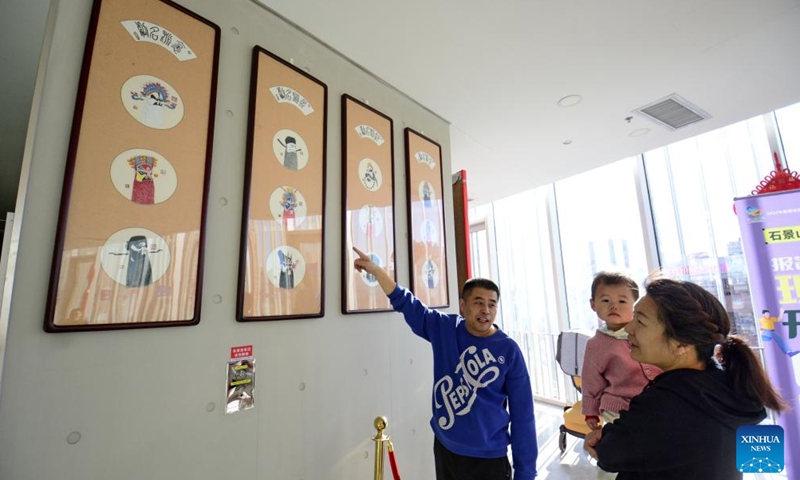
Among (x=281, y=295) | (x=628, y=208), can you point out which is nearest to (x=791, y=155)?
(x=628, y=208)

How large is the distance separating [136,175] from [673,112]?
11.1 ft

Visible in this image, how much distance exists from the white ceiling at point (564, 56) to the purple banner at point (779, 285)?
0.78m

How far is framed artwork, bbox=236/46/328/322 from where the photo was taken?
4.41ft

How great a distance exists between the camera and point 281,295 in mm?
1396

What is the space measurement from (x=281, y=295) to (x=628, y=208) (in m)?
4.01

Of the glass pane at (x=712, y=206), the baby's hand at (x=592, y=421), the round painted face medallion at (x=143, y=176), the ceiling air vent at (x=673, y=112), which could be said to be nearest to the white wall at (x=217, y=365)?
the round painted face medallion at (x=143, y=176)

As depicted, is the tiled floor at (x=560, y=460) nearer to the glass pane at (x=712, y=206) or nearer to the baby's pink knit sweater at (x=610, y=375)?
the baby's pink knit sweater at (x=610, y=375)

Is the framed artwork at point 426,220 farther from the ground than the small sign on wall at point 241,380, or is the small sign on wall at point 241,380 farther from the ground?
the framed artwork at point 426,220

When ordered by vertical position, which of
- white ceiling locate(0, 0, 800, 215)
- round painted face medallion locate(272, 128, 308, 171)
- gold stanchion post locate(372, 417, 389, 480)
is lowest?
gold stanchion post locate(372, 417, 389, 480)

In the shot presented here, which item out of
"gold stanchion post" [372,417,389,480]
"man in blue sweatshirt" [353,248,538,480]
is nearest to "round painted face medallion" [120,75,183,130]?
"man in blue sweatshirt" [353,248,538,480]

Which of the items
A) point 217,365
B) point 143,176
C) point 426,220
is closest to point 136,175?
point 143,176

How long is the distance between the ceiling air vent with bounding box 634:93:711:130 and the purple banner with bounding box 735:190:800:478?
760 millimetres

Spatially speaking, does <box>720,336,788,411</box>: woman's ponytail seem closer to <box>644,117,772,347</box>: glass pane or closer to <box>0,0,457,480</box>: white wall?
<box>0,0,457,480</box>: white wall

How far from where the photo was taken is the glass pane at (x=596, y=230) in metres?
3.83
